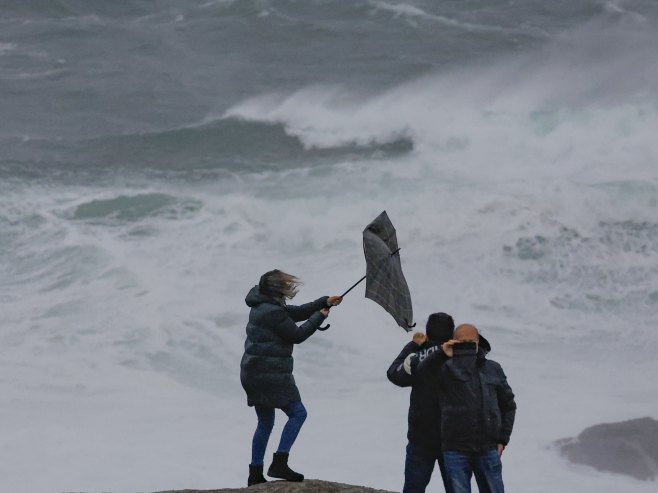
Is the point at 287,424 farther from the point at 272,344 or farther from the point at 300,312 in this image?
the point at 300,312

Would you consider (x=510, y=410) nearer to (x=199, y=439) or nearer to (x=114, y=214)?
(x=199, y=439)

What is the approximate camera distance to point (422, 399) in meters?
6.94

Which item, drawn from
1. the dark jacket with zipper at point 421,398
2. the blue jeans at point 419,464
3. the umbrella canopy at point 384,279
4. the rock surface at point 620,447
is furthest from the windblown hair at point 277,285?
the rock surface at point 620,447

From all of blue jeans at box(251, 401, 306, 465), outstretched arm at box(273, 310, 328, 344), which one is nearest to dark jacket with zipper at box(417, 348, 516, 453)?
outstretched arm at box(273, 310, 328, 344)

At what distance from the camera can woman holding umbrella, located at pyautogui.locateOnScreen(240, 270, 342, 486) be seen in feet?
23.9

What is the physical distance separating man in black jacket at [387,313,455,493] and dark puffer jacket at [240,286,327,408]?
1.99ft

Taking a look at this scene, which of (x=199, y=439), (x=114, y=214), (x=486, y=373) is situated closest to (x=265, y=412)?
(x=486, y=373)

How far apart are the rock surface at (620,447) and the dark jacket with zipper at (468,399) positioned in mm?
6112

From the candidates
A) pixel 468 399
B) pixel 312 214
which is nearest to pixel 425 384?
pixel 468 399

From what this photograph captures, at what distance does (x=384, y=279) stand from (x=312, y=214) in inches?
531

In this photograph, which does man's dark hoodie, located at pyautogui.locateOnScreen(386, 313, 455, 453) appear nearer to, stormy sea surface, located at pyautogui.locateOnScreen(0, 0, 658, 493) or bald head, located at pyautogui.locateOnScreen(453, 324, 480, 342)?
bald head, located at pyautogui.locateOnScreen(453, 324, 480, 342)

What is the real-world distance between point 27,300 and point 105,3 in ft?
61.0

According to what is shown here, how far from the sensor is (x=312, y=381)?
1498 cm

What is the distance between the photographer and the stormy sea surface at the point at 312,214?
1382 centimetres
